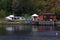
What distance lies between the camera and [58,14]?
7306 centimetres

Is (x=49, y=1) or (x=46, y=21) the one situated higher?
(x=49, y=1)

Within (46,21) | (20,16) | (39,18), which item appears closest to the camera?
(46,21)

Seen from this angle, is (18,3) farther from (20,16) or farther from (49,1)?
(49,1)

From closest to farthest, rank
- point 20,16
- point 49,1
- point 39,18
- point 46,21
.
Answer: point 46,21, point 39,18, point 20,16, point 49,1

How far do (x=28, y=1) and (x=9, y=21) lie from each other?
11.4 metres

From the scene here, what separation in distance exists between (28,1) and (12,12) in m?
5.64

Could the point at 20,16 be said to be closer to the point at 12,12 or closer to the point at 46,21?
the point at 12,12

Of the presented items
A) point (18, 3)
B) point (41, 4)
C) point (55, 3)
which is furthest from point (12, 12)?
point (55, 3)

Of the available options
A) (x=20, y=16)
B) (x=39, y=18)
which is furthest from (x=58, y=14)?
(x=20, y=16)

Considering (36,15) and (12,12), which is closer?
(36,15)

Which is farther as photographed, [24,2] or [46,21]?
[24,2]

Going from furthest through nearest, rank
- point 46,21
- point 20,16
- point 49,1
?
point 49,1 → point 20,16 → point 46,21

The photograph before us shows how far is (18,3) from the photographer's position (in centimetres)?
7931

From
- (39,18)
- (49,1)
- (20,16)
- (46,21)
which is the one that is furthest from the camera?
(49,1)
